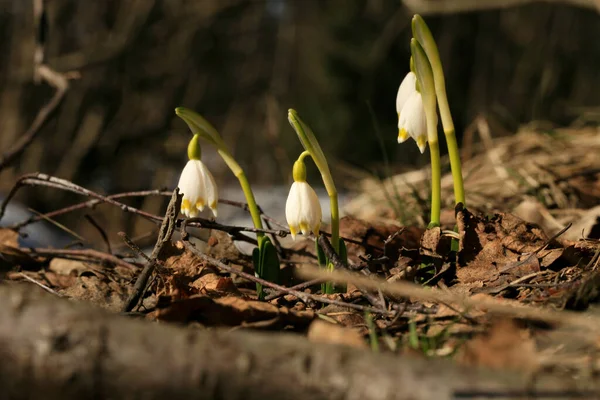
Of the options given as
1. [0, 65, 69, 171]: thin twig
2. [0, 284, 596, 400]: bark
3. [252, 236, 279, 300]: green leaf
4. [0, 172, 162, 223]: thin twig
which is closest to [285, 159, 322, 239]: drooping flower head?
[252, 236, 279, 300]: green leaf

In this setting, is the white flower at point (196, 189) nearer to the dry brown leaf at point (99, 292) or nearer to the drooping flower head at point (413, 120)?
the dry brown leaf at point (99, 292)

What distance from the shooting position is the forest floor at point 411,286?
1.08 metres

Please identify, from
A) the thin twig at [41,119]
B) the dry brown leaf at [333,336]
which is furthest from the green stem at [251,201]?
the thin twig at [41,119]

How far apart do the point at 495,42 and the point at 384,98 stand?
88.0 inches

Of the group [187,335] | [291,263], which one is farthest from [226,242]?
[187,335]

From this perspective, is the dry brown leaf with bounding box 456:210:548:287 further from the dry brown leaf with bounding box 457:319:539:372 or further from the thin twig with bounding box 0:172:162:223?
the thin twig with bounding box 0:172:162:223

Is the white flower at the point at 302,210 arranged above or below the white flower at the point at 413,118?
below

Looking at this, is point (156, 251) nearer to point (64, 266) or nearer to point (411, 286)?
point (411, 286)

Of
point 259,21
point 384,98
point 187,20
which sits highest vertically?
point 259,21

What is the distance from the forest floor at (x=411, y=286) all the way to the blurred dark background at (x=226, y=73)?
534cm

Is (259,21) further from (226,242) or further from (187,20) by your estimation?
(226,242)

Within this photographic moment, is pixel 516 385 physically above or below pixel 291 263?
below

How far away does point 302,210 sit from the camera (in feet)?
5.03

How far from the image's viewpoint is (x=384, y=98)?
8.92 meters
